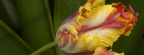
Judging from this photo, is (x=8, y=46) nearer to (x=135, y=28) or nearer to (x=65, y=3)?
(x=65, y=3)

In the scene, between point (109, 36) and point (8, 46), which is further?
point (8, 46)

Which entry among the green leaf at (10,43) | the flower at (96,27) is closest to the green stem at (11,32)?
the green leaf at (10,43)

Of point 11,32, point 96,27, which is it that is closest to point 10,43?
point 11,32

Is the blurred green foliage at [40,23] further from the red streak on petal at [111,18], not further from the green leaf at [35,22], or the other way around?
the red streak on petal at [111,18]

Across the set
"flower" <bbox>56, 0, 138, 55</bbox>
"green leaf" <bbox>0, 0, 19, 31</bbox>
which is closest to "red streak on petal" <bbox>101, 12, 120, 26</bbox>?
"flower" <bbox>56, 0, 138, 55</bbox>

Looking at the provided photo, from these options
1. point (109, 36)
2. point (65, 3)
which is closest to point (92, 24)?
point (109, 36)

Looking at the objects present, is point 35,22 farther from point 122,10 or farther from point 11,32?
point 122,10
